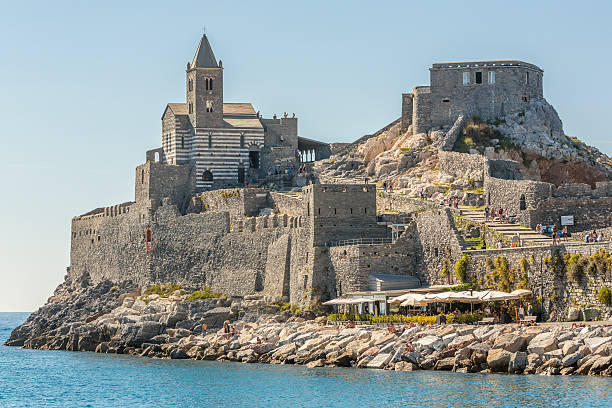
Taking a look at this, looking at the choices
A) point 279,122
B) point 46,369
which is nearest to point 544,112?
point 279,122

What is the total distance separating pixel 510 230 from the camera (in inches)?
2687

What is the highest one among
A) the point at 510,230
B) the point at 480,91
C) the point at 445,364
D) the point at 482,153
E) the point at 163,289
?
the point at 480,91

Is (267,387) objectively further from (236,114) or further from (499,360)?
(236,114)

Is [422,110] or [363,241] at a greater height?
A: [422,110]

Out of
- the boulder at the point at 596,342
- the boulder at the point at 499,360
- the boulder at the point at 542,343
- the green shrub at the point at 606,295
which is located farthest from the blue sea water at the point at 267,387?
the green shrub at the point at 606,295

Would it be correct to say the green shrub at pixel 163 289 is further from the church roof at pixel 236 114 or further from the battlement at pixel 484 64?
the battlement at pixel 484 64

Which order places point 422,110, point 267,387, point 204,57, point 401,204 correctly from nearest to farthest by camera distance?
point 267,387
point 401,204
point 422,110
point 204,57

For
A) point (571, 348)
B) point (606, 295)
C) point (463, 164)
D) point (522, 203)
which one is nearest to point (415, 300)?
point (606, 295)

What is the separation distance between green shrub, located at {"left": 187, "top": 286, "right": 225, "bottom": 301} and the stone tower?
14.7m

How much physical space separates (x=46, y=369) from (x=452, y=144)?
30.6 meters

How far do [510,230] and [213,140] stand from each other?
1235 inches

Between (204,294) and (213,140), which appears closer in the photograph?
(204,294)

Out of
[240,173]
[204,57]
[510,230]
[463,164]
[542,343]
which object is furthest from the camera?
[240,173]

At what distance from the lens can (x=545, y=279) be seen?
5928 centimetres
